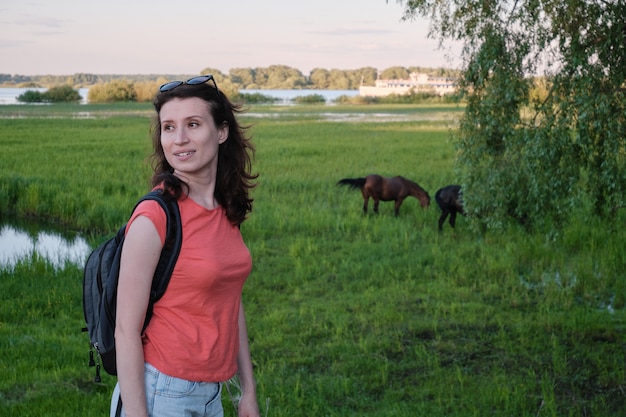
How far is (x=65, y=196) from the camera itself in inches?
614

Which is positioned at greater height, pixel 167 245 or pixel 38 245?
pixel 167 245

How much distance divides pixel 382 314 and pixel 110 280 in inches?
236

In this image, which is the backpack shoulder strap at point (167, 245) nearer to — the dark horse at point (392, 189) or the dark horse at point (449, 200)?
the dark horse at point (449, 200)

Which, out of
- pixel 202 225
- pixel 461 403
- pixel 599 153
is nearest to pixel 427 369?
pixel 461 403

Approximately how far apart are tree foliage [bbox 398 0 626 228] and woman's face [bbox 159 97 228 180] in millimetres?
4769

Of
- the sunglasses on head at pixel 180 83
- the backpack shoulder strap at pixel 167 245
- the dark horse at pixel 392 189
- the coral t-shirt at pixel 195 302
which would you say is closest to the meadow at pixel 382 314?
the dark horse at pixel 392 189

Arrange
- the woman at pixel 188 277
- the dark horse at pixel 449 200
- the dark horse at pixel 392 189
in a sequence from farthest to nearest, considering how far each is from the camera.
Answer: the dark horse at pixel 392 189 → the dark horse at pixel 449 200 → the woman at pixel 188 277

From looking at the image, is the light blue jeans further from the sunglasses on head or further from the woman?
the sunglasses on head

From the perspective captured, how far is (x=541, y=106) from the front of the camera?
720 cm

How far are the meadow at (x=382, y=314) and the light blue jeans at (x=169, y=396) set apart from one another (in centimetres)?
261

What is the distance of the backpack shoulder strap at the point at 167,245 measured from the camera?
241cm

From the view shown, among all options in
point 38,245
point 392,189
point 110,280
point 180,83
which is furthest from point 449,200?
point 110,280

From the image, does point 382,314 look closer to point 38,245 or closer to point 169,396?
point 169,396

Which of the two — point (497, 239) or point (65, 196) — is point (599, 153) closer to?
point (497, 239)
